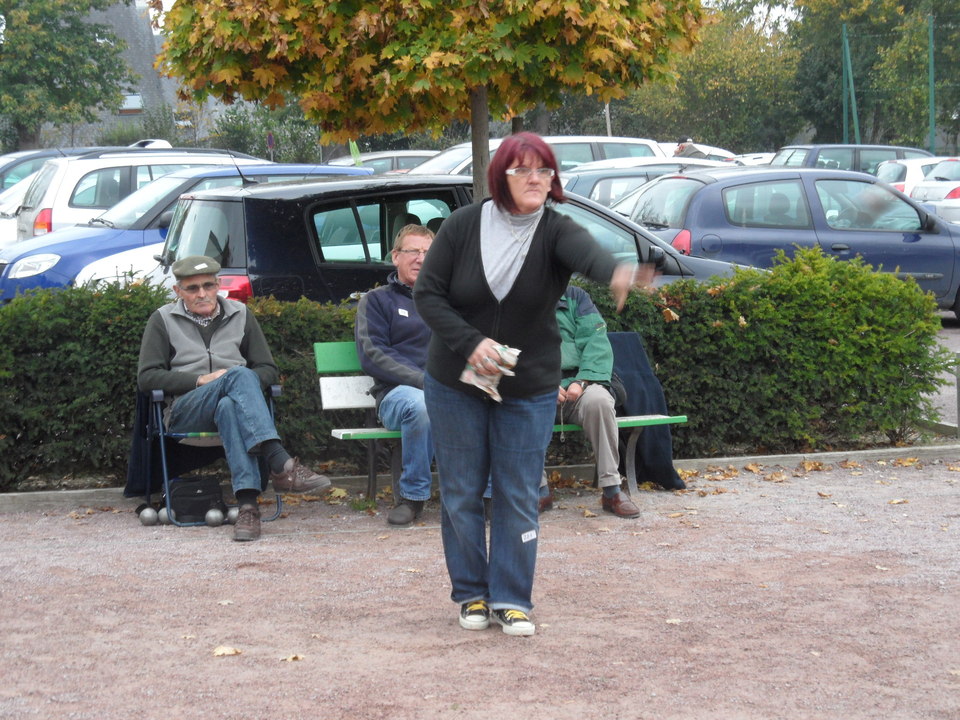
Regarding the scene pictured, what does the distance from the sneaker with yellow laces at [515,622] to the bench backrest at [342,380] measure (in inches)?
105

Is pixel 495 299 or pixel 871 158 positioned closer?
pixel 495 299

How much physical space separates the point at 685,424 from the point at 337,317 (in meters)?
2.25

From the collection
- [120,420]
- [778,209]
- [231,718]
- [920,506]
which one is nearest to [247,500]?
[120,420]

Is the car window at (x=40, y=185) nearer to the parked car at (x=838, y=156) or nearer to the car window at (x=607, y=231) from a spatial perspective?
the car window at (x=607, y=231)

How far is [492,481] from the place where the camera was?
17.0ft

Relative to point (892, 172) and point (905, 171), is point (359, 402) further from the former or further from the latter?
point (892, 172)

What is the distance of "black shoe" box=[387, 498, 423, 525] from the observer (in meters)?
7.16

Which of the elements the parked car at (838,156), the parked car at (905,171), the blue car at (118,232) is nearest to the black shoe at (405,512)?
the blue car at (118,232)

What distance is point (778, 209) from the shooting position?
42.7 feet

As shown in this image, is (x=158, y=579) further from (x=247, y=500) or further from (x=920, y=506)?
(x=920, y=506)

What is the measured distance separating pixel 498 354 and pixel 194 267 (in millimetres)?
3144

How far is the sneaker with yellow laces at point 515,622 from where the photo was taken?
16.7ft

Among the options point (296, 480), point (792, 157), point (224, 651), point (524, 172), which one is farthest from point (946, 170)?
point (224, 651)

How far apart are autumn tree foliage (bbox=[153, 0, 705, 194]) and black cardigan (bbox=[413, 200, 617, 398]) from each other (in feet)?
11.0
